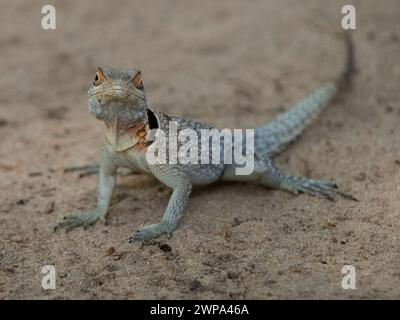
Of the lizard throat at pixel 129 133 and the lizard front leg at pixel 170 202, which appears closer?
the lizard front leg at pixel 170 202

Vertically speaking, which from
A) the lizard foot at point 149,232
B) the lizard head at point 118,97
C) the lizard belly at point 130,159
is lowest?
the lizard foot at point 149,232

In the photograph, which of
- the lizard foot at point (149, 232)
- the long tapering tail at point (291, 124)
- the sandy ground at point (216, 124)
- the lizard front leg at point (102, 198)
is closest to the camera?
the sandy ground at point (216, 124)

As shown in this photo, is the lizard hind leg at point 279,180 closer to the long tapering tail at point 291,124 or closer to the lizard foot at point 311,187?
the lizard foot at point 311,187

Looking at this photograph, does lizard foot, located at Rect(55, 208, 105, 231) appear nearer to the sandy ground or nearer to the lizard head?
the sandy ground

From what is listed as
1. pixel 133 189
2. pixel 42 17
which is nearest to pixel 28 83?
pixel 42 17

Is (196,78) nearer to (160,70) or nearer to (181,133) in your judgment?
(160,70)

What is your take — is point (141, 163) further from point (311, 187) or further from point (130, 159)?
point (311, 187)

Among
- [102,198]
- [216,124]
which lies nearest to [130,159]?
[102,198]

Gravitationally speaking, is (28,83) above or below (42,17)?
below

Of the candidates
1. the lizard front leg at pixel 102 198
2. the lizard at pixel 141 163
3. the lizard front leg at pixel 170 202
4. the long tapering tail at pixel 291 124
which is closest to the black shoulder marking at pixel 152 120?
the lizard at pixel 141 163
